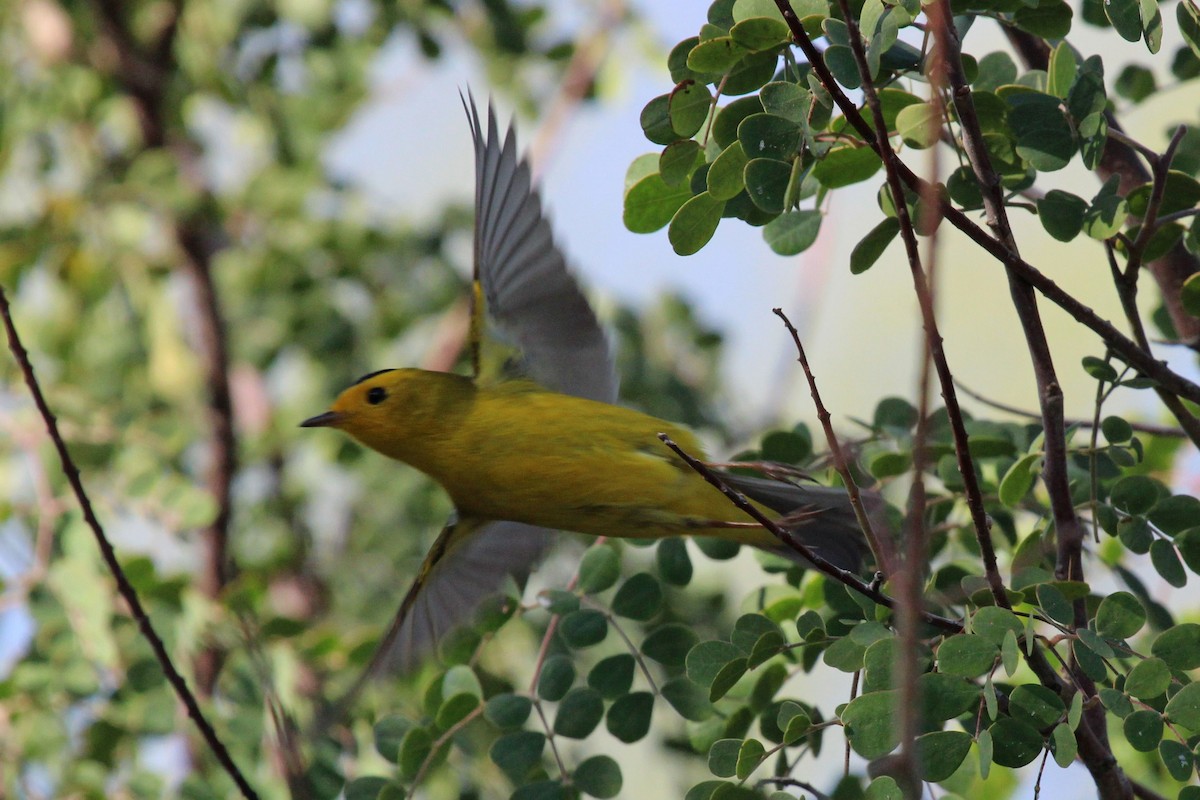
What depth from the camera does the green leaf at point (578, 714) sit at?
7.53ft

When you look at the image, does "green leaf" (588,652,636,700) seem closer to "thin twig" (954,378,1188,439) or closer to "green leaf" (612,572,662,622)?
"green leaf" (612,572,662,622)

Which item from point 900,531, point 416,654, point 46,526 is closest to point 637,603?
point 900,531

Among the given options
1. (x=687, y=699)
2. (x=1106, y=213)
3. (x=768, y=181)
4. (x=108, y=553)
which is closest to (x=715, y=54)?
(x=768, y=181)

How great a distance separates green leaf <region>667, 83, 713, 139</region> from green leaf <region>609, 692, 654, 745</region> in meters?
0.98

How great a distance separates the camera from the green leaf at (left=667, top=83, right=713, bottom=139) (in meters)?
1.90

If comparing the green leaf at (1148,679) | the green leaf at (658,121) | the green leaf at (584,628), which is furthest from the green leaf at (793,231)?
the green leaf at (1148,679)

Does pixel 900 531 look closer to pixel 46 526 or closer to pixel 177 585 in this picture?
pixel 177 585

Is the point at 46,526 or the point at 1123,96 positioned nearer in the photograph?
the point at 1123,96

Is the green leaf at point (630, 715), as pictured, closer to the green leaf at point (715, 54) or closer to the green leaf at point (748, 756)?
the green leaf at point (748, 756)

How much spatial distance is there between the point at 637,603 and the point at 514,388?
2.83 feet

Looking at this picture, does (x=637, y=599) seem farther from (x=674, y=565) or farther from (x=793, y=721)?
(x=793, y=721)

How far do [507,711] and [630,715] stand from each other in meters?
0.21

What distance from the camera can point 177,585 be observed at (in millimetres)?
2893

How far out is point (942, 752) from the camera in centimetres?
171
